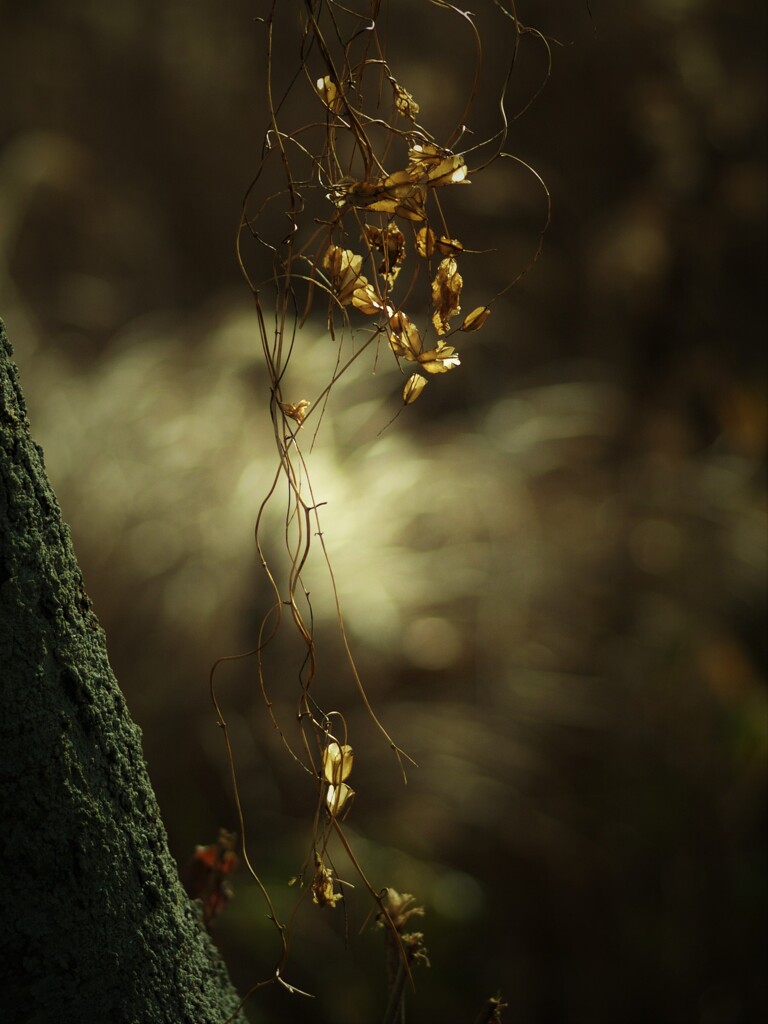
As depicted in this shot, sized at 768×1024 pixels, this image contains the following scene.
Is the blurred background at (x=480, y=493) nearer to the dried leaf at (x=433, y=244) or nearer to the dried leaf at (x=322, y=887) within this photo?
the dried leaf at (x=322, y=887)

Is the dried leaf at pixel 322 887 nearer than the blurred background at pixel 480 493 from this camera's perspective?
Yes

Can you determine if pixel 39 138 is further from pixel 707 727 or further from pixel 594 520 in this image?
pixel 707 727

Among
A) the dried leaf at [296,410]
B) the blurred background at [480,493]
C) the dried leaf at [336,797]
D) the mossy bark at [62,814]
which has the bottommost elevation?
the mossy bark at [62,814]

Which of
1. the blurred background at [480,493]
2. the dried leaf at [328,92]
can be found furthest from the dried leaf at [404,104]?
the blurred background at [480,493]

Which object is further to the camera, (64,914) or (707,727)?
(707,727)

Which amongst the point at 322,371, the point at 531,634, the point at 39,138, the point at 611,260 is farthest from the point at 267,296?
the point at 531,634
